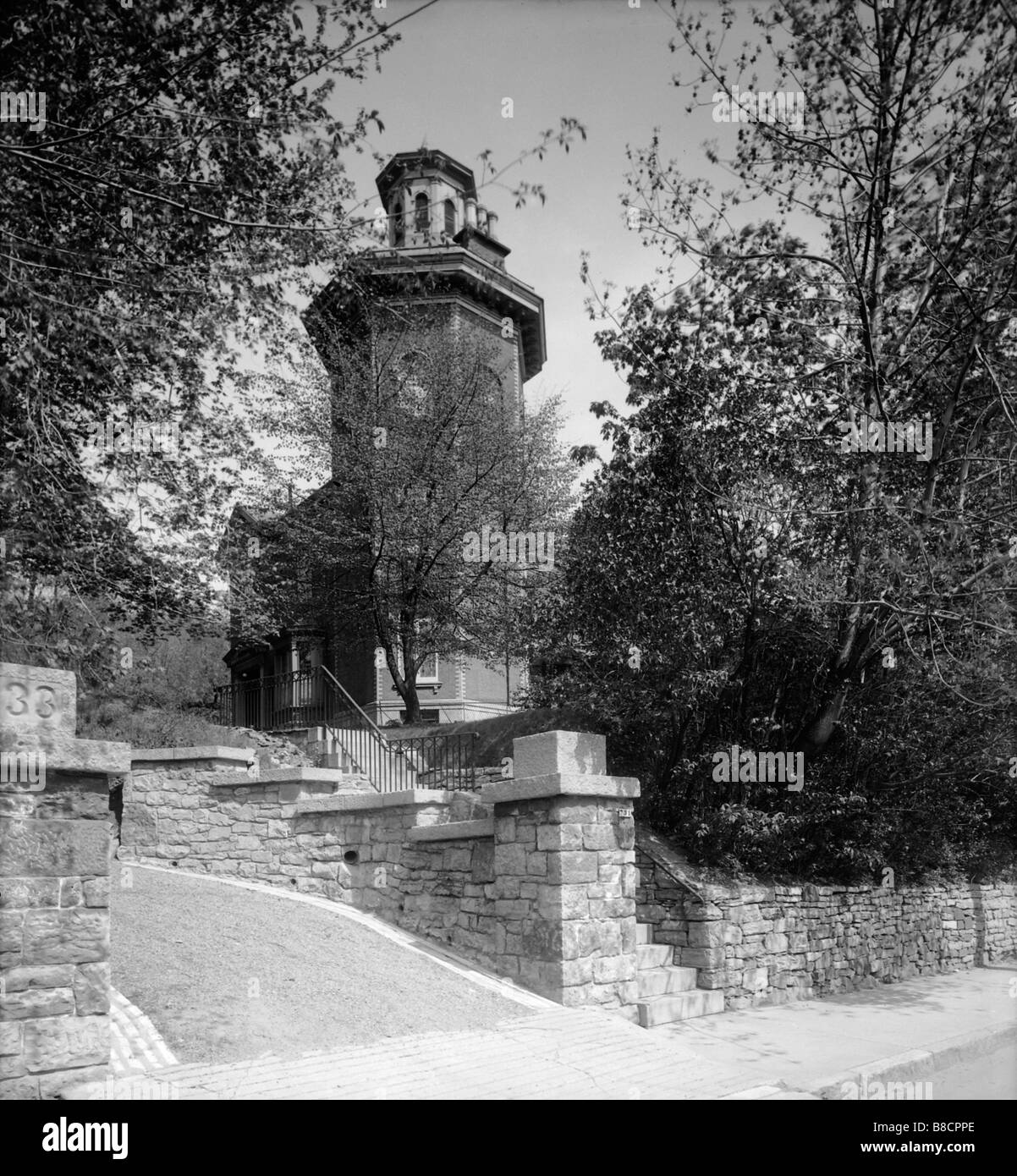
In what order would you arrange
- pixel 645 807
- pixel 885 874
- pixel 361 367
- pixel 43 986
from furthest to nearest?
pixel 361 367 → pixel 885 874 → pixel 645 807 → pixel 43 986

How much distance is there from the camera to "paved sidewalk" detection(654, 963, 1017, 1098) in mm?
6973

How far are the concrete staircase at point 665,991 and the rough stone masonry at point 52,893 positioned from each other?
15.3 ft

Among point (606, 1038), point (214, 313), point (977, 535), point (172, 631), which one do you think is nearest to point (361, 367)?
point (172, 631)

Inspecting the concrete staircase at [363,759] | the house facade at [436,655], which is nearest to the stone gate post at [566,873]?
the concrete staircase at [363,759]

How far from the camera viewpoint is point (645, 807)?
11.0 metres

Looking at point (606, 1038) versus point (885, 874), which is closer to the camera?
point (606, 1038)

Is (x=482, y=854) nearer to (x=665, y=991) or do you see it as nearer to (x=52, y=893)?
(x=665, y=991)

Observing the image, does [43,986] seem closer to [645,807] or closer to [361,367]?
[645,807]

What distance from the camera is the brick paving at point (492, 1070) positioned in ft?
18.5

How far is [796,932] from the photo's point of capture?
10.5 meters

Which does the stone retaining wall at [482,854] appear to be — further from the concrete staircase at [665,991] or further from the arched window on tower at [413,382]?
the arched window on tower at [413,382]

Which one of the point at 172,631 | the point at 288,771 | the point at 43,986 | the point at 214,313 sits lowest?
the point at 43,986

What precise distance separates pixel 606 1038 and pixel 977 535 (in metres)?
6.87

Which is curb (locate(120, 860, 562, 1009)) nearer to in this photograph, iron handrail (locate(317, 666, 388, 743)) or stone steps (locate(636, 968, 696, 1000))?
stone steps (locate(636, 968, 696, 1000))
